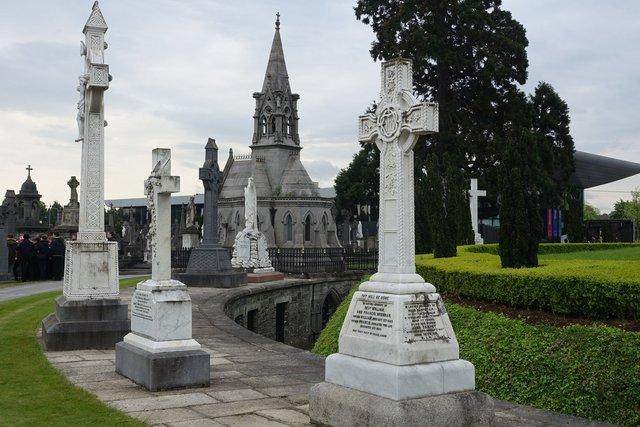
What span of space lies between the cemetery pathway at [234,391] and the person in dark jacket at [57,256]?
14711 mm

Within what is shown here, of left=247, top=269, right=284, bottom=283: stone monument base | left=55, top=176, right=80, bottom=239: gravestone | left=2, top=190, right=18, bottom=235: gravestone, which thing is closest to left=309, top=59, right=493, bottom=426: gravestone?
left=247, top=269, right=284, bottom=283: stone monument base

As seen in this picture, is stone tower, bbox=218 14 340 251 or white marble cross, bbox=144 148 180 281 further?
stone tower, bbox=218 14 340 251

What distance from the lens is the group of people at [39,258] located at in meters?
23.5

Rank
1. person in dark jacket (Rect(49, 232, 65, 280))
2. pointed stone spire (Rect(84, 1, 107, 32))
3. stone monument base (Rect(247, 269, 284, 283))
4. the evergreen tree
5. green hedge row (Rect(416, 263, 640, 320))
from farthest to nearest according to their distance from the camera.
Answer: stone monument base (Rect(247, 269, 284, 283))
person in dark jacket (Rect(49, 232, 65, 280))
the evergreen tree
pointed stone spire (Rect(84, 1, 107, 32))
green hedge row (Rect(416, 263, 640, 320))

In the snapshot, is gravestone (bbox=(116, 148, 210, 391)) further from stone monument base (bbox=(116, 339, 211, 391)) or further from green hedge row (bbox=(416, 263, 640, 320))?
green hedge row (bbox=(416, 263, 640, 320))

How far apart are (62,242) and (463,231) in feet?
48.7

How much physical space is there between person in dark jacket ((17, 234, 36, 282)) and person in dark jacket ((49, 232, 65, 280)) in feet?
2.22

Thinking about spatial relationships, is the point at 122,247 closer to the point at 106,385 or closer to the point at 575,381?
the point at 106,385

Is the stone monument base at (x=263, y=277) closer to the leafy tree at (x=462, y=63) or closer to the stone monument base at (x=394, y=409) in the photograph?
the leafy tree at (x=462, y=63)

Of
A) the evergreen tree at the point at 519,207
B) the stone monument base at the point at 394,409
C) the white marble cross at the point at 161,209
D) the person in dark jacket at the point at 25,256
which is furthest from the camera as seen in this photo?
the person in dark jacket at the point at 25,256

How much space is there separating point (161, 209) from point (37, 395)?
257 cm

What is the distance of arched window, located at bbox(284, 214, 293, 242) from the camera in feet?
176

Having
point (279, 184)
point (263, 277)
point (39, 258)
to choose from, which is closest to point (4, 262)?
point (39, 258)

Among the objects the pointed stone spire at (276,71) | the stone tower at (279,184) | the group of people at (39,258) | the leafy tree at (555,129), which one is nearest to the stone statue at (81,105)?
the group of people at (39,258)
